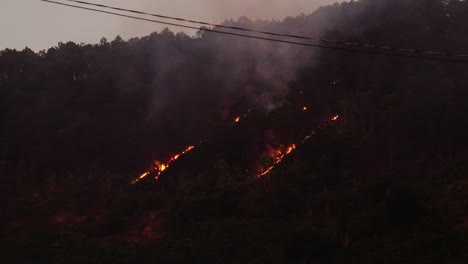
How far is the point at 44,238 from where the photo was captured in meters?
20.8

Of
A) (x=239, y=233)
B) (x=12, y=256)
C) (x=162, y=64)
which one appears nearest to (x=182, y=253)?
(x=239, y=233)

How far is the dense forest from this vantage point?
16.8 m

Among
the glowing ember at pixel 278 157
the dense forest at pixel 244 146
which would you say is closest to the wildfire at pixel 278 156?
the glowing ember at pixel 278 157

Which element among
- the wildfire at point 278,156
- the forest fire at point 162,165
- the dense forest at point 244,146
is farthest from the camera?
the forest fire at point 162,165

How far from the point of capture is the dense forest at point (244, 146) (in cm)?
1678

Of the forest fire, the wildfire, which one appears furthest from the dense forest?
the forest fire

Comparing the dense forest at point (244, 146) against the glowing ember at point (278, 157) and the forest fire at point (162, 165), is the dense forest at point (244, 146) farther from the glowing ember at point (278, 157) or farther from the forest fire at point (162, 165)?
the forest fire at point (162, 165)

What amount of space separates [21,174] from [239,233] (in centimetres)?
2270

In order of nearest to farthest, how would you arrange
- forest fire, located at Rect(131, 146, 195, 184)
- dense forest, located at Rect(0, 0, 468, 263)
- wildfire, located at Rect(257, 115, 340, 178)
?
dense forest, located at Rect(0, 0, 468, 263) → wildfire, located at Rect(257, 115, 340, 178) → forest fire, located at Rect(131, 146, 195, 184)

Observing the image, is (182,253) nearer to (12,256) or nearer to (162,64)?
(12,256)

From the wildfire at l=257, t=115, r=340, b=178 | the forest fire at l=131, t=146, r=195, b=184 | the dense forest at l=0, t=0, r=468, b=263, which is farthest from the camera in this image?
the forest fire at l=131, t=146, r=195, b=184

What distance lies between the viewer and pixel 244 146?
30938 millimetres

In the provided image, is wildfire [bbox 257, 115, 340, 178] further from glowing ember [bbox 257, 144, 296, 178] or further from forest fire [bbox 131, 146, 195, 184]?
forest fire [bbox 131, 146, 195, 184]

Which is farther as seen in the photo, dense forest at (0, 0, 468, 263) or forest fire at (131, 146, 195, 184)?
forest fire at (131, 146, 195, 184)
